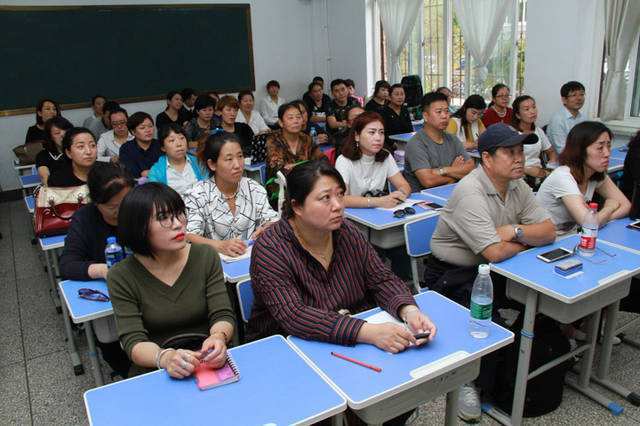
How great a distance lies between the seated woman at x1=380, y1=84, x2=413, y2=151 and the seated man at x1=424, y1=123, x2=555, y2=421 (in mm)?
3931

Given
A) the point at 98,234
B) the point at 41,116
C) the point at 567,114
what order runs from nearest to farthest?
the point at 98,234 < the point at 567,114 < the point at 41,116

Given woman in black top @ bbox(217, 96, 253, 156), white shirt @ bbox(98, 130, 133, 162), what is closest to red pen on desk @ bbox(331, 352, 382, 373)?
woman in black top @ bbox(217, 96, 253, 156)

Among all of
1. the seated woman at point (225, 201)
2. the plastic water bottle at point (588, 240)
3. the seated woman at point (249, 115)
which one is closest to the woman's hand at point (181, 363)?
the seated woman at point (225, 201)

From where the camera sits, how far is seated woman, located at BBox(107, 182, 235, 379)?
181 cm

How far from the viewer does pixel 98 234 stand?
8.14 feet

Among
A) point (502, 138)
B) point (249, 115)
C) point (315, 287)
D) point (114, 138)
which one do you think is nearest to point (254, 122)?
point (249, 115)

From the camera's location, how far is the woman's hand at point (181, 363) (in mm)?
1549

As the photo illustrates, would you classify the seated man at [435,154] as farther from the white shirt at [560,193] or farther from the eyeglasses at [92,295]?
the eyeglasses at [92,295]

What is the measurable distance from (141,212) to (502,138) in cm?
173

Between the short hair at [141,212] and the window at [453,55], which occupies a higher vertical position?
the window at [453,55]

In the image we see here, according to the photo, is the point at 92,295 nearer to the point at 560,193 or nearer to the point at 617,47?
the point at 560,193

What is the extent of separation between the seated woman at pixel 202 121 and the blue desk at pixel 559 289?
491 centimetres

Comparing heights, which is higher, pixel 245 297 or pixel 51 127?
pixel 51 127

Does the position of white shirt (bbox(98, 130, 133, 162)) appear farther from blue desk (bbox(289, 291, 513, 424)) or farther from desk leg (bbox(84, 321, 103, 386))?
blue desk (bbox(289, 291, 513, 424))
